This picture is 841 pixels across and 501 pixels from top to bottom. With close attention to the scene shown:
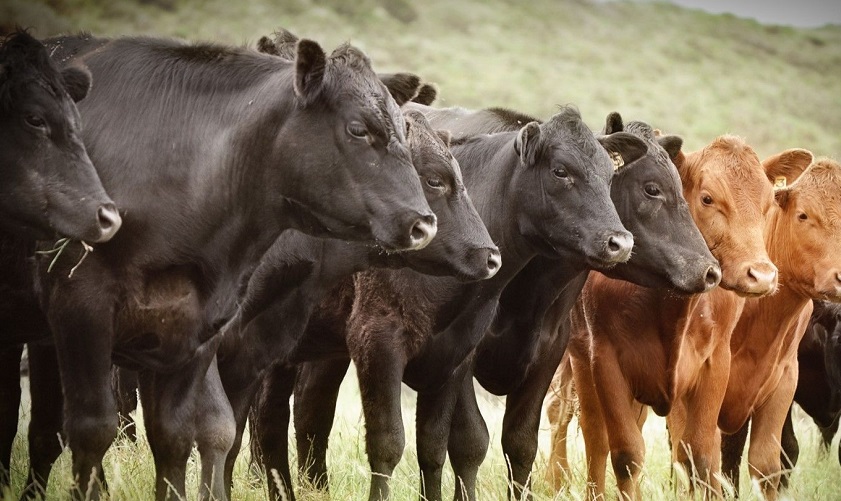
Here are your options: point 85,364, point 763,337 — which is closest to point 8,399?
point 85,364

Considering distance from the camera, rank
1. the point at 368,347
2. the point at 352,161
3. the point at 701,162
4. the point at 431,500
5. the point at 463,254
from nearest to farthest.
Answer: the point at 352,161 < the point at 463,254 < the point at 368,347 < the point at 431,500 < the point at 701,162

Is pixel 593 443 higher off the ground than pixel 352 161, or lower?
lower

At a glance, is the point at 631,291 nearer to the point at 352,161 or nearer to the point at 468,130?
the point at 468,130

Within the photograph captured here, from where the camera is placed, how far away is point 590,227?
646cm

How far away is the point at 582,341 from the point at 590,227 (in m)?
1.93

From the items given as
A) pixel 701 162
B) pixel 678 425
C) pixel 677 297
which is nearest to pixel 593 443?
pixel 678 425

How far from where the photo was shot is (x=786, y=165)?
8453 millimetres

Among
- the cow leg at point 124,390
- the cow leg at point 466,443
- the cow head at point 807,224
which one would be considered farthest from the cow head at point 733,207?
the cow leg at point 124,390

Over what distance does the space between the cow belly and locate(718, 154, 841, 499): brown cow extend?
444cm

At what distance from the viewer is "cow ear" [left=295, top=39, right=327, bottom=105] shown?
519 cm

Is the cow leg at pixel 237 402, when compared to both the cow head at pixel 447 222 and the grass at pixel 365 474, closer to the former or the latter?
the grass at pixel 365 474

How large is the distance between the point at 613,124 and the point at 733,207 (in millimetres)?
917

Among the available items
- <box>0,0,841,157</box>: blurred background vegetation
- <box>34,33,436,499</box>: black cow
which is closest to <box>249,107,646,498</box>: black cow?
<box>34,33,436,499</box>: black cow

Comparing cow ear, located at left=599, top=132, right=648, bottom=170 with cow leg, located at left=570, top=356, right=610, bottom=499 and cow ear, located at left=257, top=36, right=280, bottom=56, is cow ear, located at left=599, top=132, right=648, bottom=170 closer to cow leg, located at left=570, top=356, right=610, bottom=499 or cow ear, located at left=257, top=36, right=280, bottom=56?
cow leg, located at left=570, top=356, right=610, bottom=499
